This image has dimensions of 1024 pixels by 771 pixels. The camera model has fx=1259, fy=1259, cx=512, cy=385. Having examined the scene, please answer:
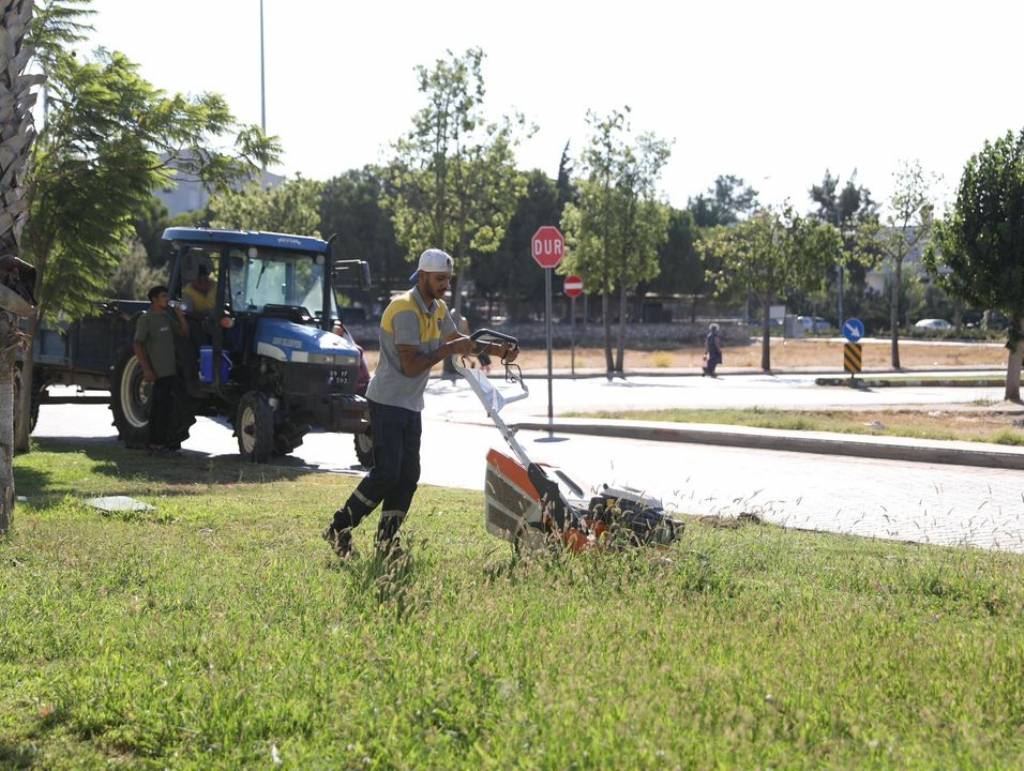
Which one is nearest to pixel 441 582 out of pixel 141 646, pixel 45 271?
pixel 141 646

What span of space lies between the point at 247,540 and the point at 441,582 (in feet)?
8.07

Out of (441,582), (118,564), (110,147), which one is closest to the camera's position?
(441,582)

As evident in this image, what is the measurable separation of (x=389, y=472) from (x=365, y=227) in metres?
67.6

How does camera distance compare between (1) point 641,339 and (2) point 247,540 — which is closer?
(2) point 247,540

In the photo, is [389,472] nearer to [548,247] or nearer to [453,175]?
[548,247]

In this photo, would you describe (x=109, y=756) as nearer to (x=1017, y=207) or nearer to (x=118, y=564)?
(x=118, y=564)

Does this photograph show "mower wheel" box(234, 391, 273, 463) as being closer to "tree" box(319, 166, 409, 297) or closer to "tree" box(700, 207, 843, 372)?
"tree" box(700, 207, 843, 372)

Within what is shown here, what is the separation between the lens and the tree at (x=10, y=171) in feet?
26.2

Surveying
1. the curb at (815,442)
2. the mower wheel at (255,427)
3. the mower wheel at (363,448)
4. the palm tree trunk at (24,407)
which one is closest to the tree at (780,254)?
the curb at (815,442)

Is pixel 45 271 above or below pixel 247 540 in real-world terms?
above

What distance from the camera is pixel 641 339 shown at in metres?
71.6

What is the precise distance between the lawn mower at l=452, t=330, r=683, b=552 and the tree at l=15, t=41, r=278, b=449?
27.5ft

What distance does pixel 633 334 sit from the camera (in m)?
72.2

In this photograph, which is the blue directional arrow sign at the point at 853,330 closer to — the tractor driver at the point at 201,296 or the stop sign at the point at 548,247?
the stop sign at the point at 548,247
